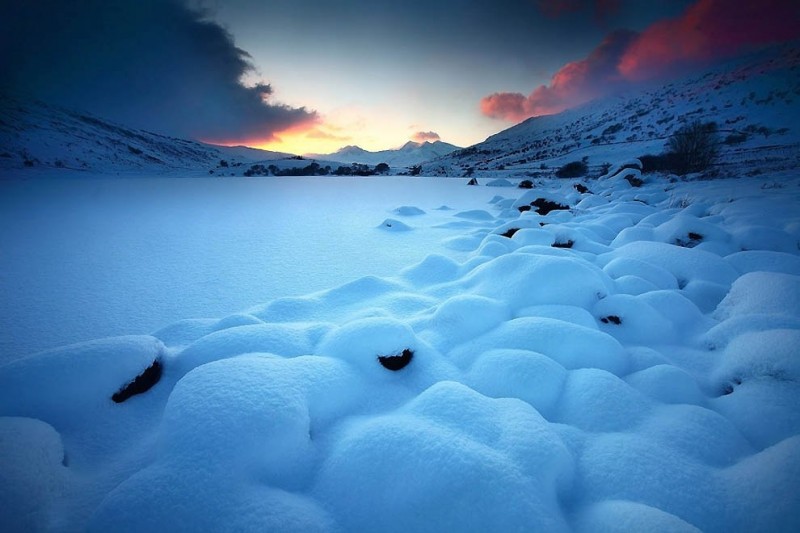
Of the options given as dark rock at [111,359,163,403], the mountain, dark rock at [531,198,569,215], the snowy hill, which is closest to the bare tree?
the mountain

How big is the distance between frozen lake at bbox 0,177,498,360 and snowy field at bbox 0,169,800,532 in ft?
0.16

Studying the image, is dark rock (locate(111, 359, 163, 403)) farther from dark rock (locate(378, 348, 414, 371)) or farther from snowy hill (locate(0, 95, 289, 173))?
snowy hill (locate(0, 95, 289, 173))

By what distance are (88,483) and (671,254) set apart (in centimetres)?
588

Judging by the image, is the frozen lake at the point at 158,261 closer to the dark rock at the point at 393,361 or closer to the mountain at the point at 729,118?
the dark rock at the point at 393,361

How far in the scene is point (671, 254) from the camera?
417cm

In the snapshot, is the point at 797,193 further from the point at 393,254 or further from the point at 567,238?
the point at 393,254

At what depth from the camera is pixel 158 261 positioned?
15.5 ft

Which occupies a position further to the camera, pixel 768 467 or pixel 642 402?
pixel 642 402

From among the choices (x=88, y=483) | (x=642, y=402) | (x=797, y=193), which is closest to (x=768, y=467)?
(x=642, y=402)

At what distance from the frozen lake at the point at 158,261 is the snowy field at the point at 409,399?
0.05 metres

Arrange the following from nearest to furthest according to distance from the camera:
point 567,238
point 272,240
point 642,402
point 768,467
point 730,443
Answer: point 768,467, point 730,443, point 642,402, point 567,238, point 272,240

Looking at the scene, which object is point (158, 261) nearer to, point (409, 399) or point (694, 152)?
point (409, 399)

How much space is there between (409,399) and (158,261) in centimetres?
466

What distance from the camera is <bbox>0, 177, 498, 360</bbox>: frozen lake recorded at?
3.03 meters
